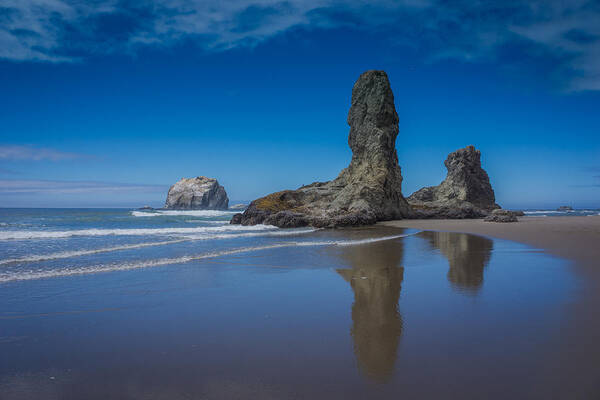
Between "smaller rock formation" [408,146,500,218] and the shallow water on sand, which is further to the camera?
"smaller rock formation" [408,146,500,218]

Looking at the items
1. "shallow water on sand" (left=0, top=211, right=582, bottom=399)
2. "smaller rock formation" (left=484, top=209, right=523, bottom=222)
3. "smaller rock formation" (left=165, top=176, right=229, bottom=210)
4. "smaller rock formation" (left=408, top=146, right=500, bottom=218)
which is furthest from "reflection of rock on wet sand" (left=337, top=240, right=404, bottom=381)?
"smaller rock formation" (left=165, top=176, right=229, bottom=210)

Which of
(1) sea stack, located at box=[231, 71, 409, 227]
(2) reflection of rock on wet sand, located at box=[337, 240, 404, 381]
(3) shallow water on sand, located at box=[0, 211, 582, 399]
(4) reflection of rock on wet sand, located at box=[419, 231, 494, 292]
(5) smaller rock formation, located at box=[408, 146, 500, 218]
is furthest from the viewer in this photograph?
(5) smaller rock formation, located at box=[408, 146, 500, 218]

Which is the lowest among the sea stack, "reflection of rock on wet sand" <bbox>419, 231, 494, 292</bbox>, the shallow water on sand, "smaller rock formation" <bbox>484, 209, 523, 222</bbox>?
the shallow water on sand

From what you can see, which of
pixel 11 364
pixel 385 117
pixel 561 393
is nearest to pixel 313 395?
pixel 561 393

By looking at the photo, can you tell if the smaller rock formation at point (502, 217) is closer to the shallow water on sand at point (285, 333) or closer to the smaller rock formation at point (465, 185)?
the shallow water on sand at point (285, 333)

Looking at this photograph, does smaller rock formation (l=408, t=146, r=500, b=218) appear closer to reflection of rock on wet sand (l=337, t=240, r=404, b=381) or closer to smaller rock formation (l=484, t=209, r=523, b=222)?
smaller rock formation (l=484, t=209, r=523, b=222)

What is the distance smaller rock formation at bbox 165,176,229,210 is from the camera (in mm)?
107938

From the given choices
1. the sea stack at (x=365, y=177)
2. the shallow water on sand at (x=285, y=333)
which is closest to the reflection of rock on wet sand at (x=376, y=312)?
the shallow water on sand at (x=285, y=333)

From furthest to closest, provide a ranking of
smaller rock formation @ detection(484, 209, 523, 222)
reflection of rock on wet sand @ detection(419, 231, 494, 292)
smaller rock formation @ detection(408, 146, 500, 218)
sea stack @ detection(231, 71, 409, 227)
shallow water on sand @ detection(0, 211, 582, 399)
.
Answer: smaller rock formation @ detection(408, 146, 500, 218) < sea stack @ detection(231, 71, 409, 227) < smaller rock formation @ detection(484, 209, 523, 222) < reflection of rock on wet sand @ detection(419, 231, 494, 292) < shallow water on sand @ detection(0, 211, 582, 399)

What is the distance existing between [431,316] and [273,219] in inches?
870

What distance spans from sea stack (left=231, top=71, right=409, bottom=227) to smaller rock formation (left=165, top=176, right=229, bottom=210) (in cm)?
7713

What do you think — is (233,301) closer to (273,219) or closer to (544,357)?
(544,357)

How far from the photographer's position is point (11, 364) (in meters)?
3.20

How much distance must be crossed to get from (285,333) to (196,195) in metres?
108
